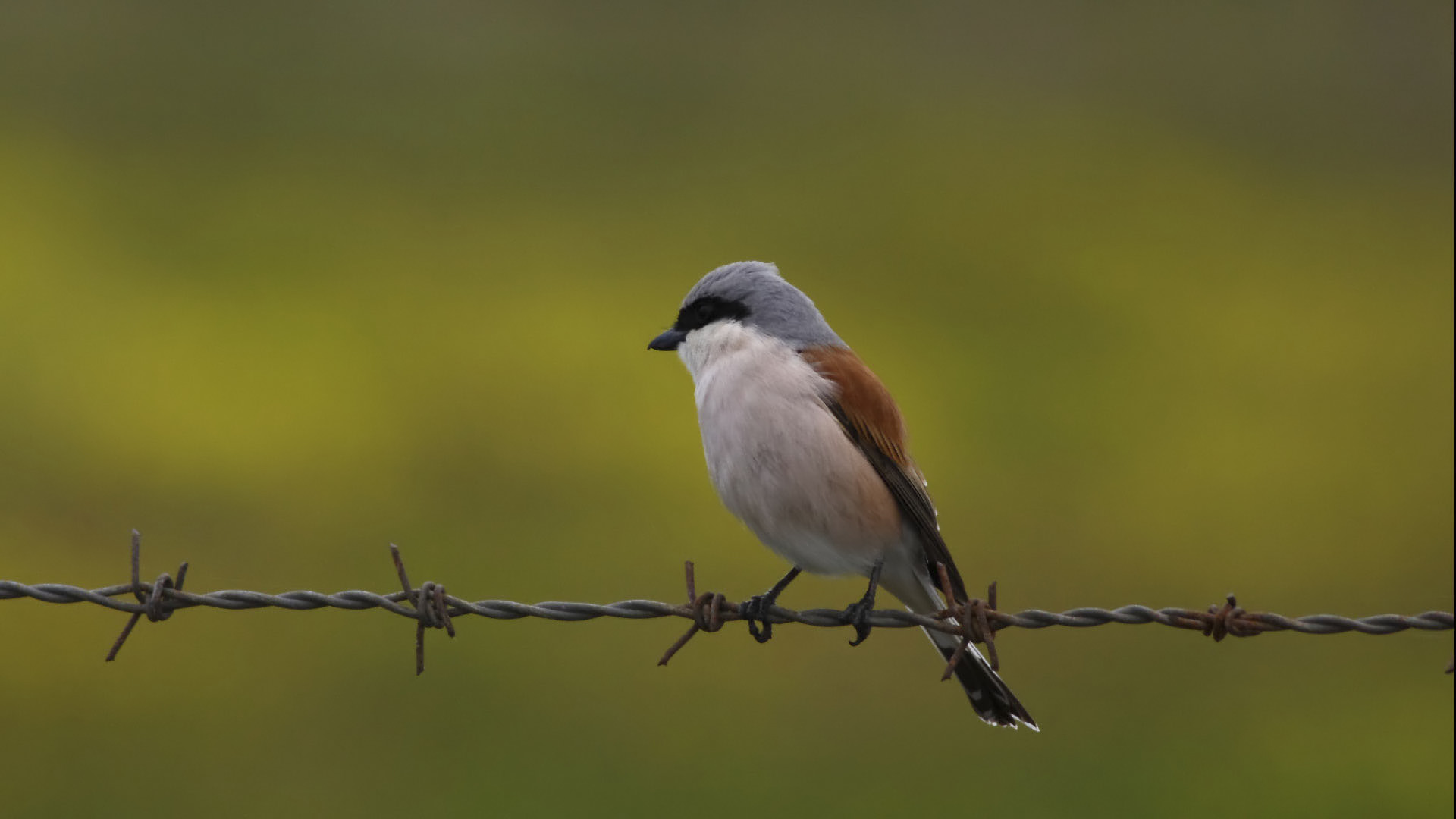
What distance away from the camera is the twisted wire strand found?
3229 mm

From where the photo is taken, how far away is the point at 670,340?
15.3 feet

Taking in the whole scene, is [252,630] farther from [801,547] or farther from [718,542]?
[801,547]

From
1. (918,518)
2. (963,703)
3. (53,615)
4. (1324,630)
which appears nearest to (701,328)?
(918,518)

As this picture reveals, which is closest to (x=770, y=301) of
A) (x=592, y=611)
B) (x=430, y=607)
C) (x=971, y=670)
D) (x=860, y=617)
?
(x=860, y=617)

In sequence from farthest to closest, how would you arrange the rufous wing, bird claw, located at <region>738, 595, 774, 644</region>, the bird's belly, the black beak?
1. the black beak
2. the rufous wing
3. the bird's belly
4. bird claw, located at <region>738, 595, 774, 644</region>

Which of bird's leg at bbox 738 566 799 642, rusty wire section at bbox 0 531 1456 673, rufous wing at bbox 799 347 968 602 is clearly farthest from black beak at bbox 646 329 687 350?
rusty wire section at bbox 0 531 1456 673

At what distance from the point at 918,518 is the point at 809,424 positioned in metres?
0.47

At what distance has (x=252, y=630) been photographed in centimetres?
955

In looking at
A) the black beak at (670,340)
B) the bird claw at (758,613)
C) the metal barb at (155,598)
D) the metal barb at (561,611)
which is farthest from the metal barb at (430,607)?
the black beak at (670,340)

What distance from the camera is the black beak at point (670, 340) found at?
15.2ft

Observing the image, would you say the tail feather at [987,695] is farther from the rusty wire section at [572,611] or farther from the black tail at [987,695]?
the rusty wire section at [572,611]

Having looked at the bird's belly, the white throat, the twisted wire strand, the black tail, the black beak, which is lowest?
the black tail

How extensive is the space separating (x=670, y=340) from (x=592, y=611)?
1518 mm

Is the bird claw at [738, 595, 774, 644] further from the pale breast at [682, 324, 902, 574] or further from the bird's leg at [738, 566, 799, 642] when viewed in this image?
the pale breast at [682, 324, 902, 574]
